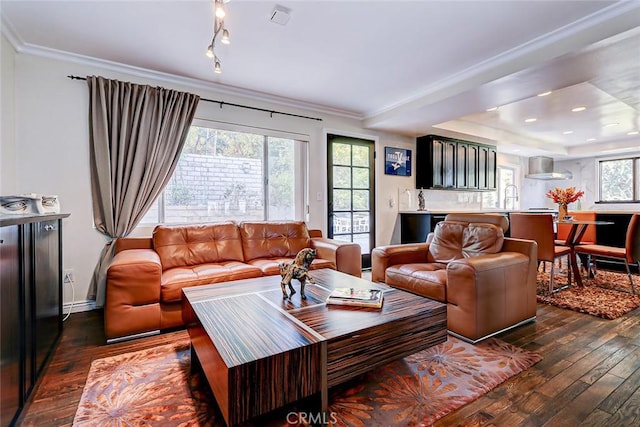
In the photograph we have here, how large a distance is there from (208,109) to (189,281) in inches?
80.5

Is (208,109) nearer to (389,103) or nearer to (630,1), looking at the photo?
(389,103)

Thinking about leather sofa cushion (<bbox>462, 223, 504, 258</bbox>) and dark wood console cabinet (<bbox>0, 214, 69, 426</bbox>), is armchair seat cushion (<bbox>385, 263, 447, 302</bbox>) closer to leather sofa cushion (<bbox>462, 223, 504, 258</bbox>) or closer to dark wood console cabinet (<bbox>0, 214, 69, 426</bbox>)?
leather sofa cushion (<bbox>462, 223, 504, 258</bbox>)

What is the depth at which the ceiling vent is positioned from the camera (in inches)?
83.1

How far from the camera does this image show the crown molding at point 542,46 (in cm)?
204

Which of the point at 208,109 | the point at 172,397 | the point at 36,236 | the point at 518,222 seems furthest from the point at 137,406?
the point at 518,222

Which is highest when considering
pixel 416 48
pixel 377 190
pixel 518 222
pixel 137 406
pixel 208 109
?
pixel 416 48

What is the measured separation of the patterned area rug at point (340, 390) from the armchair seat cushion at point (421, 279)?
42 cm

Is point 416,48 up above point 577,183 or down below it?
above

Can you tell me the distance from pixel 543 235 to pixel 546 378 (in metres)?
2.16

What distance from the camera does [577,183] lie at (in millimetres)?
7387

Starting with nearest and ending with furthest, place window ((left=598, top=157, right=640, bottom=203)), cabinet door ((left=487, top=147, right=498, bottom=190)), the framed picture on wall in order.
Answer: the framed picture on wall
cabinet door ((left=487, top=147, right=498, bottom=190))
window ((left=598, top=157, right=640, bottom=203))

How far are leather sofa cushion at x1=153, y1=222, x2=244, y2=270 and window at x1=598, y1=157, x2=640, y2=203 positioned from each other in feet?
27.9

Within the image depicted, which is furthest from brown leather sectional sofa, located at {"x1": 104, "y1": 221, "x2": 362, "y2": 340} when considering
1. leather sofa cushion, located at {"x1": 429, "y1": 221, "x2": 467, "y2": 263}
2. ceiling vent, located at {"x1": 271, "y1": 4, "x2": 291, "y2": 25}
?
ceiling vent, located at {"x1": 271, "y1": 4, "x2": 291, "y2": 25}

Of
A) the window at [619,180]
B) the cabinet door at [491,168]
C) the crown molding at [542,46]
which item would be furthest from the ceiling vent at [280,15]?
the window at [619,180]
